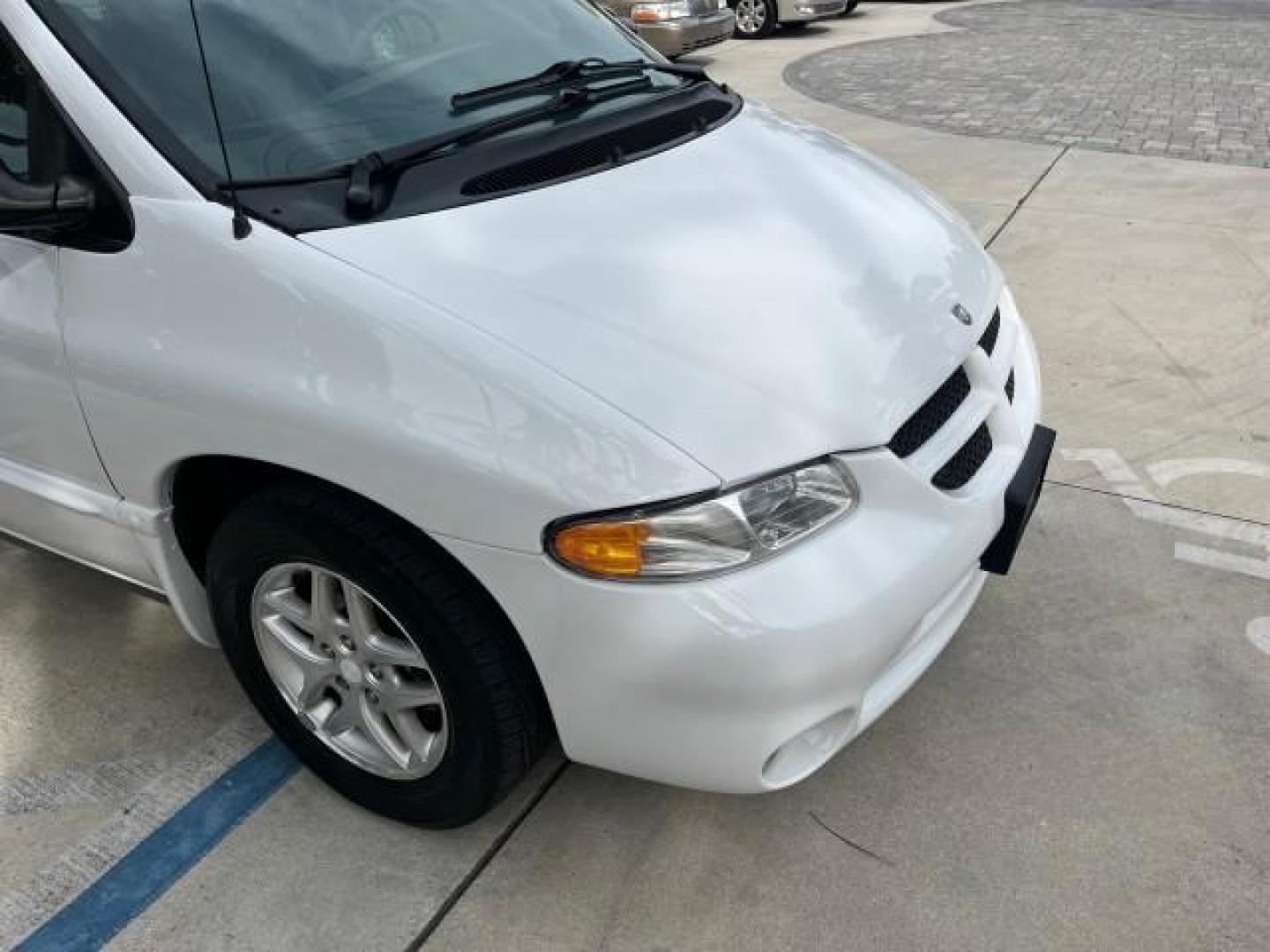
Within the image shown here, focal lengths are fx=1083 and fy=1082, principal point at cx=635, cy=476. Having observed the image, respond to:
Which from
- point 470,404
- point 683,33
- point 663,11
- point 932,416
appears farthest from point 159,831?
point 663,11

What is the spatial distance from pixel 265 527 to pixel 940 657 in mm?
1671

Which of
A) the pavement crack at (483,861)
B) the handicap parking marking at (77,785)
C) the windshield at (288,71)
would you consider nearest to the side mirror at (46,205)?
the windshield at (288,71)

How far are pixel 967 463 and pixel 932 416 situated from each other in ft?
0.48

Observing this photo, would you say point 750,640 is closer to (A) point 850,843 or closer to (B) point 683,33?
Result: (A) point 850,843

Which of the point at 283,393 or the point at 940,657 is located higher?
the point at 283,393

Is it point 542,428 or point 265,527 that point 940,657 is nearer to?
point 542,428

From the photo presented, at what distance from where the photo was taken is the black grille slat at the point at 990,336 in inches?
96.1

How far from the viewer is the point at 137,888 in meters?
2.18

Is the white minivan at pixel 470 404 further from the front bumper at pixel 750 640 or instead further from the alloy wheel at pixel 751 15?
the alloy wheel at pixel 751 15

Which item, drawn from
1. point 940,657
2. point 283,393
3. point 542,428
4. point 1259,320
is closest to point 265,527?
point 283,393

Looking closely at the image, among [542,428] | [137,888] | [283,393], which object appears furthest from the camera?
[137,888]

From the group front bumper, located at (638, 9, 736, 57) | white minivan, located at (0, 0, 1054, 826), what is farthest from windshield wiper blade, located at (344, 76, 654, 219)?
front bumper, located at (638, 9, 736, 57)

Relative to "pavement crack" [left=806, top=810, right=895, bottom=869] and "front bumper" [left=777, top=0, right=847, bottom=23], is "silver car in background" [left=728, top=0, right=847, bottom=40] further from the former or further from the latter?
"pavement crack" [left=806, top=810, right=895, bottom=869]

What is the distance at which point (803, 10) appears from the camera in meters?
12.6
